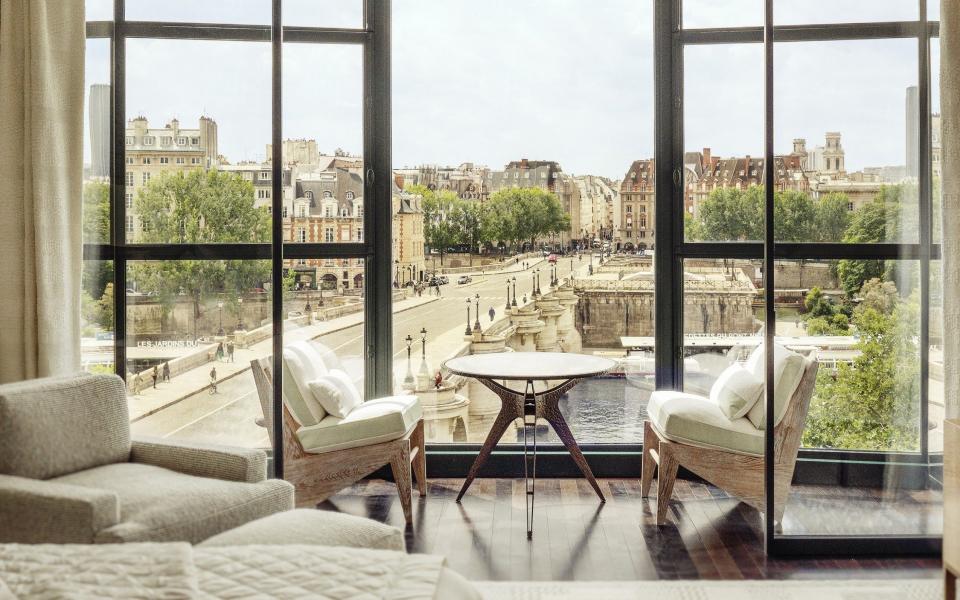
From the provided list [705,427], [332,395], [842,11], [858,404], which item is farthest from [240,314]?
[842,11]

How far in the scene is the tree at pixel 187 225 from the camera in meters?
3.99

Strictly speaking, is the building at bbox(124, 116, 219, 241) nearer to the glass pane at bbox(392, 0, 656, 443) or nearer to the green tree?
the glass pane at bbox(392, 0, 656, 443)

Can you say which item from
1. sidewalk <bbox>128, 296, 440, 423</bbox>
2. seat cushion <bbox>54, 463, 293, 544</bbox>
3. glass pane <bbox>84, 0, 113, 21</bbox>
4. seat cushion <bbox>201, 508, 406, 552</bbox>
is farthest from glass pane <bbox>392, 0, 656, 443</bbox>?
seat cushion <bbox>201, 508, 406, 552</bbox>

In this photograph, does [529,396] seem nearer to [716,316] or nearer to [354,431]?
[354,431]

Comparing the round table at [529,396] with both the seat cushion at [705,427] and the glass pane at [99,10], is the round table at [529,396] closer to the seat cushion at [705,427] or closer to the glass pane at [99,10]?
the seat cushion at [705,427]

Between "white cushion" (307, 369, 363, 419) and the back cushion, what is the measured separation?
1.02 metres

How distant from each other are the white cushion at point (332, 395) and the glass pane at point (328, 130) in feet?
2.71

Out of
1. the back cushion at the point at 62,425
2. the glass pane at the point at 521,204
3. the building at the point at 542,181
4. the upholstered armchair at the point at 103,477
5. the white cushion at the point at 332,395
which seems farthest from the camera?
the building at the point at 542,181

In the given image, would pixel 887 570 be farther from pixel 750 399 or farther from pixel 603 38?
pixel 603 38

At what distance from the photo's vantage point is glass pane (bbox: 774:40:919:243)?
11.0 ft

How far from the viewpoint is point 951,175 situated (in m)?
3.28

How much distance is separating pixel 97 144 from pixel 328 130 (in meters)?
1.14

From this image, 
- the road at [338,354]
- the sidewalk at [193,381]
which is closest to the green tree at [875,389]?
the road at [338,354]

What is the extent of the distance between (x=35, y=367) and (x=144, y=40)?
1599mm
